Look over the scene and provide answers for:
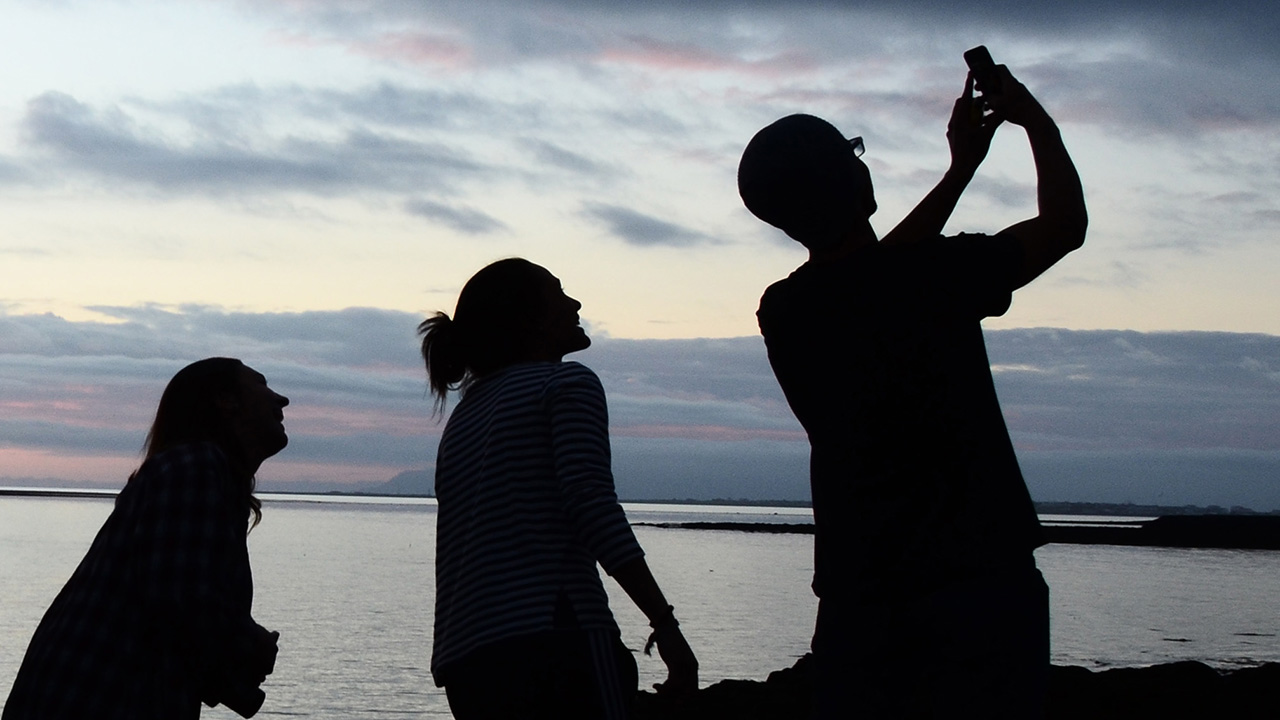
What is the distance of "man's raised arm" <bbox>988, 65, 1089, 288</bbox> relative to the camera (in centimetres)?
236

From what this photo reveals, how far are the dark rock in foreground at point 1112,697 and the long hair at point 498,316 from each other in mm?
8156

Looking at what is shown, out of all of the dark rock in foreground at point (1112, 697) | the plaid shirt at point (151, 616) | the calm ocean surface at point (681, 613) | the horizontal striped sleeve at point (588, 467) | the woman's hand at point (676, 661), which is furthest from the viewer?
the calm ocean surface at point (681, 613)

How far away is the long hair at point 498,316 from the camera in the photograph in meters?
3.31

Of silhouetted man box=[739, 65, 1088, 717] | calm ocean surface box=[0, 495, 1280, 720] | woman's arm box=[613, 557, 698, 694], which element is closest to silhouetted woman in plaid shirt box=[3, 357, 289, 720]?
woman's arm box=[613, 557, 698, 694]

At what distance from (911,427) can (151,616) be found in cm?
197

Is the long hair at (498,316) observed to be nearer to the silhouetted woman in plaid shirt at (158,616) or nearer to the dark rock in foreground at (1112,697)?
the silhouetted woman in plaid shirt at (158,616)

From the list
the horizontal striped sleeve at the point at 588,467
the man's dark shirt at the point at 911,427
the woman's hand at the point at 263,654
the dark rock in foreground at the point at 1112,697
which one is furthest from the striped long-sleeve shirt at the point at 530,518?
the dark rock in foreground at the point at 1112,697

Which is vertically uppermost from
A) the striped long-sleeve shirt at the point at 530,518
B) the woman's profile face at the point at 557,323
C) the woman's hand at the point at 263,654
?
the woman's profile face at the point at 557,323

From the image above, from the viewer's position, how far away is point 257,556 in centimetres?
5422

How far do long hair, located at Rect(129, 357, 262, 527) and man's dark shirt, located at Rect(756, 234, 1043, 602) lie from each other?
1.75 meters

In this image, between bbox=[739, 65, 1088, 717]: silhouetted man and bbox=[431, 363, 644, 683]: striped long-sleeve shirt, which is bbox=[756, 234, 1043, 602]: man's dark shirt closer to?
bbox=[739, 65, 1088, 717]: silhouetted man

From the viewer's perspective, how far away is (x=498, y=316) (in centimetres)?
332

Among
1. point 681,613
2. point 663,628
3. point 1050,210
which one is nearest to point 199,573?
point 663,628

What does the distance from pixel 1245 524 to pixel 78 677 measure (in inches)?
4264
